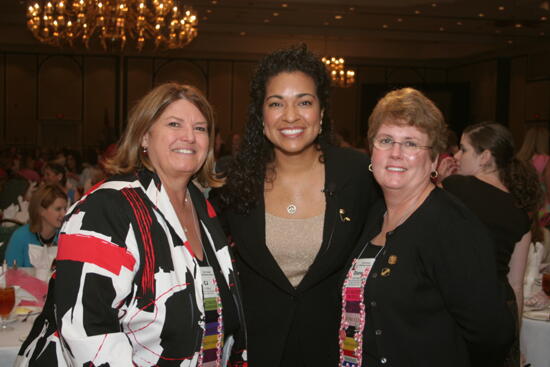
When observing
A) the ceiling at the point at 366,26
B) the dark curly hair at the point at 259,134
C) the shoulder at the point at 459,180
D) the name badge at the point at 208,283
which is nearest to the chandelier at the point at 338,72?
the ceiling at the point at 366,26

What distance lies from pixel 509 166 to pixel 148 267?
2.29 m

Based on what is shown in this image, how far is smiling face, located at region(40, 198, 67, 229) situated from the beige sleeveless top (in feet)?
7.46

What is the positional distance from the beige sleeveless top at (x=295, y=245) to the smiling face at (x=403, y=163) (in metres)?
0.48

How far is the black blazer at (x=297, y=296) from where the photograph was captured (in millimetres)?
2318

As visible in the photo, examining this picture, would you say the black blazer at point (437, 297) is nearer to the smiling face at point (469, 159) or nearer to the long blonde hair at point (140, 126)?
the long blonde hair at point (140, 126)

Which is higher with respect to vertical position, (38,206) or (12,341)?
(38,206)

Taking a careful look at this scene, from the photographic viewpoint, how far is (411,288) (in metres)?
1.88

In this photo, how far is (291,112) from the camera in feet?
8.00

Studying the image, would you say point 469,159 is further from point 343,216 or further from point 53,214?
point 53,214

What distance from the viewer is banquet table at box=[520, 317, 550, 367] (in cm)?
310

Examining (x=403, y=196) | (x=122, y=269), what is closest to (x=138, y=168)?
(x=122, y=269)

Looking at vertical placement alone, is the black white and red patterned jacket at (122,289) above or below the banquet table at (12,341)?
above

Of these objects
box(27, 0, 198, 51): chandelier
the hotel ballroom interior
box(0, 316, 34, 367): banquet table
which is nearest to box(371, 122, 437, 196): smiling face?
box(0, 316, 34, 367): banquet table

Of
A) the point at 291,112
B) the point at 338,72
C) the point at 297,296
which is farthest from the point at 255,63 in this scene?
the point at 297,296
